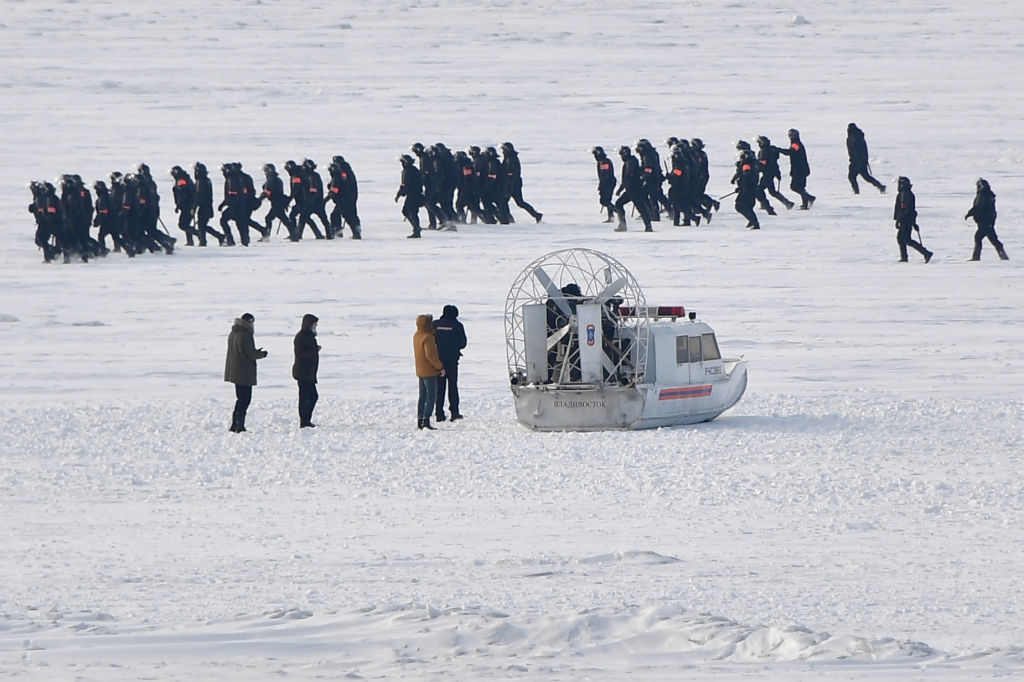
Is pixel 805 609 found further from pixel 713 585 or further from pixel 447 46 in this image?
pixel 447 46

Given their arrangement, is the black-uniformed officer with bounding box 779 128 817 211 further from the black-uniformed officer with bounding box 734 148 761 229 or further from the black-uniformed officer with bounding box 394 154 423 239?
the black-uniformed officer with bounding box 394 154 423 239

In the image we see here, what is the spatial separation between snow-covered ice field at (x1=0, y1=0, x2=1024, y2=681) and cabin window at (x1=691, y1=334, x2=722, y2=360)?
67 centimetres

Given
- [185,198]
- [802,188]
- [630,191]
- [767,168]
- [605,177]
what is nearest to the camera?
[185,198]

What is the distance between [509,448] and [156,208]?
1303cm

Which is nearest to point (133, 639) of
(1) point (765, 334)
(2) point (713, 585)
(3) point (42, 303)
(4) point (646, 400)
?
(2) point (713, 585)

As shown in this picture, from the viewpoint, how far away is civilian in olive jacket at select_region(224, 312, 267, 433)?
14.1 metres

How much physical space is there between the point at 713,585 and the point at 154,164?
26411 millimetres

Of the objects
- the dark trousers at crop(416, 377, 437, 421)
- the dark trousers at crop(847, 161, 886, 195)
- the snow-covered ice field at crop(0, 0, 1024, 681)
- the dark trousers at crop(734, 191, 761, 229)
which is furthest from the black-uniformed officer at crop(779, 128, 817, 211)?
the dark trousers at crop(416, 377, 437, 421)

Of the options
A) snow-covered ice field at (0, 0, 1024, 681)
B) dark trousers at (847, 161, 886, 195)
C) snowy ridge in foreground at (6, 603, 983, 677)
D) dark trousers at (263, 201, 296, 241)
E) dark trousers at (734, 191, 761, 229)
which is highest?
dark trousers at (847, 161, 886, 195)

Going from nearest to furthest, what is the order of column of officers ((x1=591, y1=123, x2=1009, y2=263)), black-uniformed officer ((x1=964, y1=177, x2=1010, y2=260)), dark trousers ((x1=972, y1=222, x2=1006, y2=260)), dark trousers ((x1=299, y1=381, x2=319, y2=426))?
1. dark trousers ((x1=299, y1=381, x2=319, y2=426))
2. black-uniformed officer ((x1=964, y1=177, x2=1010, y2=260))
3. dark trousers ((x1=972, y1=222, x2=1006, y2=260))
4. column of officers ((x1=591, y1=123, x2=1009, y2=263))

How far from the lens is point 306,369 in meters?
14.3

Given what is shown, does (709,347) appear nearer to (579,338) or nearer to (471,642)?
(579,338)

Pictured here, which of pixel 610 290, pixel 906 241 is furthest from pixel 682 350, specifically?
pixel 906 241

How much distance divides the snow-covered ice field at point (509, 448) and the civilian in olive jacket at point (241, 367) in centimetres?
31
